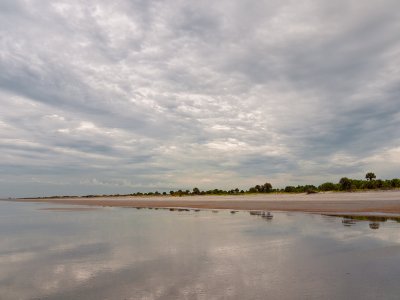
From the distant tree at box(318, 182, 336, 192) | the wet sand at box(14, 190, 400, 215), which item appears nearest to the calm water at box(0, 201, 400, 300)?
the wet sand at box(14, 190, 400, 215)

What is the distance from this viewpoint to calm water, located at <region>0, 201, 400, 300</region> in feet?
25.7

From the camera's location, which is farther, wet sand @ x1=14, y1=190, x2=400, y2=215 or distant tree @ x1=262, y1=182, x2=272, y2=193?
distant tree @ x1=262, y1=182, x2=272, y2=193

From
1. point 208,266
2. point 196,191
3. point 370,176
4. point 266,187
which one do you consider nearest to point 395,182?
point 370,176

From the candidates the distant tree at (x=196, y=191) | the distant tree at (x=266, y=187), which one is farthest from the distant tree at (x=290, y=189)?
the distant tree at (x=196, y=191)

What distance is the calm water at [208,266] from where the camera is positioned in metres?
7.83

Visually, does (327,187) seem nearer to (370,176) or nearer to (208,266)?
(370,176)

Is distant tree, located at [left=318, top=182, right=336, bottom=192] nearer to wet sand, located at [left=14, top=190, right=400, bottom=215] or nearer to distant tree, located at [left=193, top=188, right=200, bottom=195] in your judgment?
wet sand, located at [left=14, top=190, right=400, bottom=215]

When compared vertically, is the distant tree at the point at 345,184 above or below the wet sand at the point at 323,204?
above

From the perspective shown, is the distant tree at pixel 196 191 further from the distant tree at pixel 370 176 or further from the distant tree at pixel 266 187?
the distant tree at pixel 370 176

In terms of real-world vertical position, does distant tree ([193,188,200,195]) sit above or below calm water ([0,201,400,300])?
above

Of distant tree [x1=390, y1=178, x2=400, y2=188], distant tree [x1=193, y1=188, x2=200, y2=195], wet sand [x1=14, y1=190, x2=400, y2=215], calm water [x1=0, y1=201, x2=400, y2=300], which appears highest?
distant tree [x1=390, y1=178, x2=400, y2=188]

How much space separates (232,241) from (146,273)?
20.7 ft

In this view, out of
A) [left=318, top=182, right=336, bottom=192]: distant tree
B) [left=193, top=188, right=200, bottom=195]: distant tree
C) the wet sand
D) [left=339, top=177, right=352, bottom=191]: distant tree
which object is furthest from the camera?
[left=193, top=188, right=200, bottom=195]: distant tree

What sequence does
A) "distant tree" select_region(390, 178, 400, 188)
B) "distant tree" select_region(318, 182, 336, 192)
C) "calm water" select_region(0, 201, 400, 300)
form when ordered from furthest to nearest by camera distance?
"distant tree" select_region(318, 182, 336, 192) < "distant tree" select_region(390, 178, 400, 188) < "calm water" select_region(0, 201, 400, 300)
